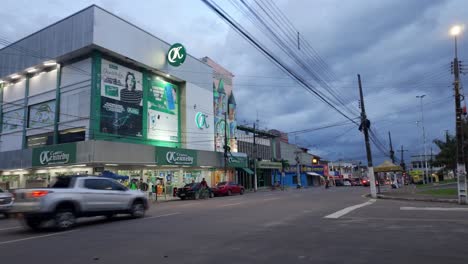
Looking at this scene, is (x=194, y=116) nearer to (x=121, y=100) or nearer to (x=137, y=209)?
(x=121, y=100)

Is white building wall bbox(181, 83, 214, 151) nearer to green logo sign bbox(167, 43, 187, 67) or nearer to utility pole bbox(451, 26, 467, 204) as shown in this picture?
green logo sign bbox(167, 43, 187, 67)

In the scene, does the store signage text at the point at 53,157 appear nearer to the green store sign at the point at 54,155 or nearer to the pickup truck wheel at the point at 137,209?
the green store sign at the point at 54,155

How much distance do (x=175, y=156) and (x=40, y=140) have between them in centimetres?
1295

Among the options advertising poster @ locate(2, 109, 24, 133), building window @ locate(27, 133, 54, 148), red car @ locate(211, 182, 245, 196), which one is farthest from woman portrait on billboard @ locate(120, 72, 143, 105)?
advertising poster @ locate(2, 109, 24, 133)

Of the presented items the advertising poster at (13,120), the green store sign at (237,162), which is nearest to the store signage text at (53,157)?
the advertising poster at (13,120)

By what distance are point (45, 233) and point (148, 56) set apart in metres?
27.8

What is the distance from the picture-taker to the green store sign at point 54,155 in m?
29.1

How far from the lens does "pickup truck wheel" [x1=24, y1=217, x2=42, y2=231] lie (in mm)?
11555

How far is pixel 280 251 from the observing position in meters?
7.66

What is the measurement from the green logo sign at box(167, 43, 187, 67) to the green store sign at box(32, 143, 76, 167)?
47.3 feet

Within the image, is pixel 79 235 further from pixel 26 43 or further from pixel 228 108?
pixel 228 108

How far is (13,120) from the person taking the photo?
3931 cm

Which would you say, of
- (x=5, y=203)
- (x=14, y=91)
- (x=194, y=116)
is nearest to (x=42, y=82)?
(x=14, y=91)

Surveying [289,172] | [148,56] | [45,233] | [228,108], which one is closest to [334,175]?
[289,172]
